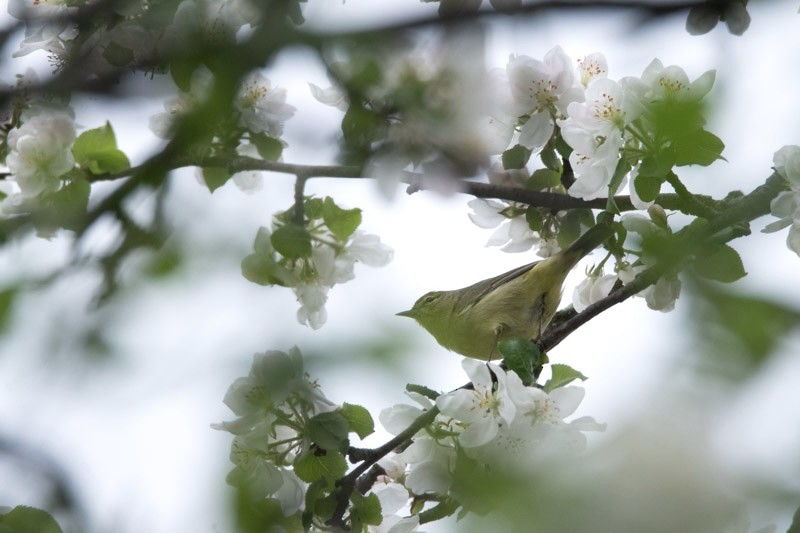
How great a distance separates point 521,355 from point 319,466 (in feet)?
1.74

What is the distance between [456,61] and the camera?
773mm

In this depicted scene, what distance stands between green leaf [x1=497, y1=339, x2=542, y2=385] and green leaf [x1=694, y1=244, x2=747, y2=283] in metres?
0.70

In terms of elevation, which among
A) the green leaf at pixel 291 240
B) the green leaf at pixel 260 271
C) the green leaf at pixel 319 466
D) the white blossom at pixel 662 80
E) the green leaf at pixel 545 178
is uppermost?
the green leaf at pixel 545 178

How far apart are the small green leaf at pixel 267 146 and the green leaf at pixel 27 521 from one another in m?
1.32

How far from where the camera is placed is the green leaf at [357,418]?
199 centimetres

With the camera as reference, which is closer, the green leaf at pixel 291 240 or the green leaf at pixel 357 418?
the green leaf at pixel 357 418

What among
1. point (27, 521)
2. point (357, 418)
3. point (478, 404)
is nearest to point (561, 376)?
point (478, 404)

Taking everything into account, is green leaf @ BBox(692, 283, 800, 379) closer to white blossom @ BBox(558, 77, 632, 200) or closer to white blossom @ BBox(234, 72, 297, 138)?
white blossom @ BBox(234, 72, 297, 138)

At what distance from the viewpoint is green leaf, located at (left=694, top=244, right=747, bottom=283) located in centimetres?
84

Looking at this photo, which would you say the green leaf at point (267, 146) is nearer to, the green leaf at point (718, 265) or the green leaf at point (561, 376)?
the green leaf at point (561, 376)

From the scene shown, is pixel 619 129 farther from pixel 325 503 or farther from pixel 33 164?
pixel 33 164

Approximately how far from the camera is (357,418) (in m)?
2.01

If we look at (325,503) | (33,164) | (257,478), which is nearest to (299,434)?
(325,503)

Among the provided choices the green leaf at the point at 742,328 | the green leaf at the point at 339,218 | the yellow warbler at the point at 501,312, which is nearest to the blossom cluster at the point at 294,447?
the green leaf at the point at 339,218
